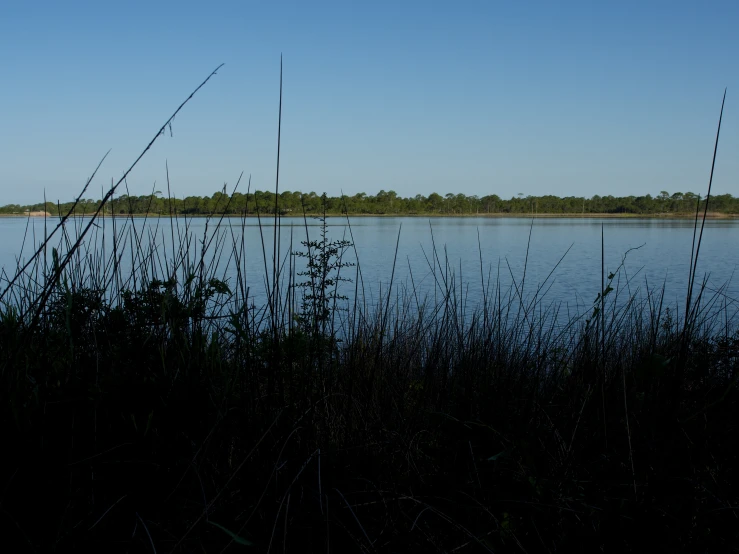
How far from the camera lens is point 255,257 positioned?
53.6 feet

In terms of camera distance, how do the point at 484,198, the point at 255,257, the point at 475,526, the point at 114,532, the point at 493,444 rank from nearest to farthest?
1. the point at 114,532
2. the point at 475,526
3. the point at 493,444
4. the point at 255,257
5. the point at 484,198

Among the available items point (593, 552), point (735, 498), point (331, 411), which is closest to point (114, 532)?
point (331, 411)

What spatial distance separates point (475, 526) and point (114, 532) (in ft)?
2.57

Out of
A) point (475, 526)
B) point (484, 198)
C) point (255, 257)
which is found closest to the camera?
point (475, 526)

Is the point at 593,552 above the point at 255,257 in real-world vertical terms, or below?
above

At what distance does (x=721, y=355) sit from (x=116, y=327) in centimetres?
226

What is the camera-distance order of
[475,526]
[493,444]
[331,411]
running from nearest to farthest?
[475,526], [493,444], [331,411]

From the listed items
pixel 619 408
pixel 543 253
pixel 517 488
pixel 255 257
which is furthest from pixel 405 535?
pixel 543 253

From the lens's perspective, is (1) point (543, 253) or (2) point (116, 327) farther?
(1) point (543, 253)

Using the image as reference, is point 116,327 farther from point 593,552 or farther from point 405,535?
point 593,552

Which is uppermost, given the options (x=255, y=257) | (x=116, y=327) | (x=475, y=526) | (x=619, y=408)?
(x=116, y=327)

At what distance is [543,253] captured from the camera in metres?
17.0

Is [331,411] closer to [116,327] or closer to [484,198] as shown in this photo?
[116,327]

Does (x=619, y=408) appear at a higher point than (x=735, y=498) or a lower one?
higher
